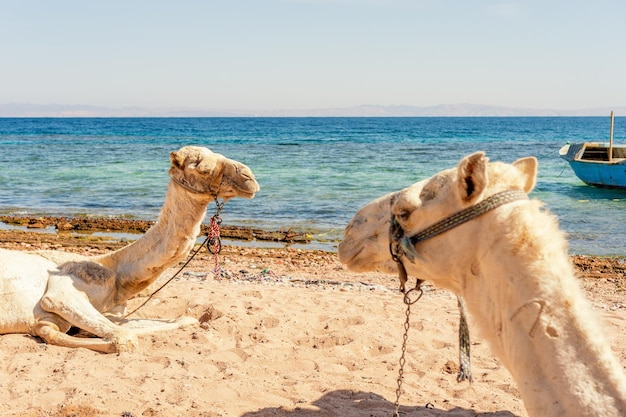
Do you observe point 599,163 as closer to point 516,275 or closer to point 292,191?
point 292,191

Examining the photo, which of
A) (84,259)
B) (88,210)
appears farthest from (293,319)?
(88,210)

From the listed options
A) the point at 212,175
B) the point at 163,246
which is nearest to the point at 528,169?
the point at 212,175

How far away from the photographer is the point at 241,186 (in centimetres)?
591

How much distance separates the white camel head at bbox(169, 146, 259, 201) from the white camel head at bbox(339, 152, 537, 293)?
9.61 feet

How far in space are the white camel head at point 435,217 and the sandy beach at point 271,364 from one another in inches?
47.8

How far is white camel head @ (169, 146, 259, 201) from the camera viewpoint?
592 cm

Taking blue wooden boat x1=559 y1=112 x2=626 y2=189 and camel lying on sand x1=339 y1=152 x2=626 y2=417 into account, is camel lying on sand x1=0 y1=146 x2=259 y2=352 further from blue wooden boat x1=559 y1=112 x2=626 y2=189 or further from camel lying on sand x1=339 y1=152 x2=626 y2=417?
blue wooden boat x1=559 y1=112 x2=626 y2=189

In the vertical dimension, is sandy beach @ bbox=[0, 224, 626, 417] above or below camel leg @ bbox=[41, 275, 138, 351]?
below

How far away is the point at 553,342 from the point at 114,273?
201 inches

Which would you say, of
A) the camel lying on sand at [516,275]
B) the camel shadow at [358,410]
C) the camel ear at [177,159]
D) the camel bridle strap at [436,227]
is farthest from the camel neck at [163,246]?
the camel lying on sand at [516,275]

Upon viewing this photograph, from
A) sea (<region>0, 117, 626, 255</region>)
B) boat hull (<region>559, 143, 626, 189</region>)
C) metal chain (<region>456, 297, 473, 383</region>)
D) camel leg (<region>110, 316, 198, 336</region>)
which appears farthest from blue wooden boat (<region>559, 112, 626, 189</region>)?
metal chain (<region>456, 297, 473, 383</region>)

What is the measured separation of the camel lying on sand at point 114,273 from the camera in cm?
600

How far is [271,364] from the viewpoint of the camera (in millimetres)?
5914

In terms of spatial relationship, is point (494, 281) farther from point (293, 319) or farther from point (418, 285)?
point (293, 319)
